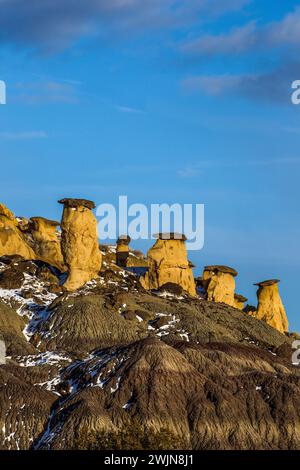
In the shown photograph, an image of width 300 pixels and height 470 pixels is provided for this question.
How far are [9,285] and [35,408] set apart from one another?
33.3m

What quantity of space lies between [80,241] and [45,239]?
101 ft

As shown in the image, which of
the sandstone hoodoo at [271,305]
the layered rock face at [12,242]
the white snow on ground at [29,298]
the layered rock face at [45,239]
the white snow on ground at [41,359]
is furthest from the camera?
the layered rock face at [45,239]

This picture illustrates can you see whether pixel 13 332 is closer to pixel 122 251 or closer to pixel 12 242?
pixel 12 242

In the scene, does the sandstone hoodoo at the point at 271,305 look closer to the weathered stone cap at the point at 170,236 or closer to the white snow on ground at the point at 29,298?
the weathered stone cap at the point at 170,236

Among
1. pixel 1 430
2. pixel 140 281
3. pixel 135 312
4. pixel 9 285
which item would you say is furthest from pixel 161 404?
pixel 140 281

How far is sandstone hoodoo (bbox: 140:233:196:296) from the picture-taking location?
142125 millimetres

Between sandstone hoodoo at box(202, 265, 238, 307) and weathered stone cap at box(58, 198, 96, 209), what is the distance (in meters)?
20.4

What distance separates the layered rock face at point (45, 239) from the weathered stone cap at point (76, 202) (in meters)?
23.7

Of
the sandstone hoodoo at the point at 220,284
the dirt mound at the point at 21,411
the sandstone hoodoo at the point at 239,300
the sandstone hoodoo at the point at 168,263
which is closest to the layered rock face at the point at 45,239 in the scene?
the sandstone hoodoo at the point at 168,263

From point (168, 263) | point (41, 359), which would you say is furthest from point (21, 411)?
point (168, 263)

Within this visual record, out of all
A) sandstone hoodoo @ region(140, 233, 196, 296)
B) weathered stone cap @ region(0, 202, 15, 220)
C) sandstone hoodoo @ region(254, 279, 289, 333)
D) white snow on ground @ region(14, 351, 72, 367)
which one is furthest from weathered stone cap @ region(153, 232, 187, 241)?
white snow on ground @ region(14, 351, 72, 367)

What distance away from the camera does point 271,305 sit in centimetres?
15250

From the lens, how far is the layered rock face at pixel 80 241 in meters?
128
